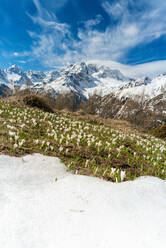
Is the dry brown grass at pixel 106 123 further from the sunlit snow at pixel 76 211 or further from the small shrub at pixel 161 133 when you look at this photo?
the sunlit snow at pixel 76 211

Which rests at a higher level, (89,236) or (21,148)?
(21,148)

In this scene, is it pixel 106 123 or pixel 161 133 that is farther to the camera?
pixel 161 133

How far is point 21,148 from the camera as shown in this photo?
3906 millimetres

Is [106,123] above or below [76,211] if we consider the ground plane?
above

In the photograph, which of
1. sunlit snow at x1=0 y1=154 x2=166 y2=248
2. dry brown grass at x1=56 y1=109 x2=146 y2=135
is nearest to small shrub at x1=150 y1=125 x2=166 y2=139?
dry brown grass at x1=56 y1=109 x2=146 y2=135

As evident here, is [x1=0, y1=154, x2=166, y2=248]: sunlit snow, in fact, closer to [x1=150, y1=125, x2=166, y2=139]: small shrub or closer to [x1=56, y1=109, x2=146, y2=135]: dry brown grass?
[x1=56, y1=109, x2=146, y2=135]: dry brown grass

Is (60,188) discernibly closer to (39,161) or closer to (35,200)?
(35,200)

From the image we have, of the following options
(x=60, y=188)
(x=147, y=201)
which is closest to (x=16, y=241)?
(x=60, y=188)

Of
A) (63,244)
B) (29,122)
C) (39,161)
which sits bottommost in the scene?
(63,244)

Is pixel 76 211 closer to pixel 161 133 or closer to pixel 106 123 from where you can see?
pixel 106 123

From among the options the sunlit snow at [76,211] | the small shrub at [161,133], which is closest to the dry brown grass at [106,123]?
the small shrub at [161,133]

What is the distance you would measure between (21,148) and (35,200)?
2174 millimetres

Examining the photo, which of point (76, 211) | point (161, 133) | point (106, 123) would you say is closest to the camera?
point (76, 211)

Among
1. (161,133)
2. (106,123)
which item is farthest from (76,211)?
(161,133)
